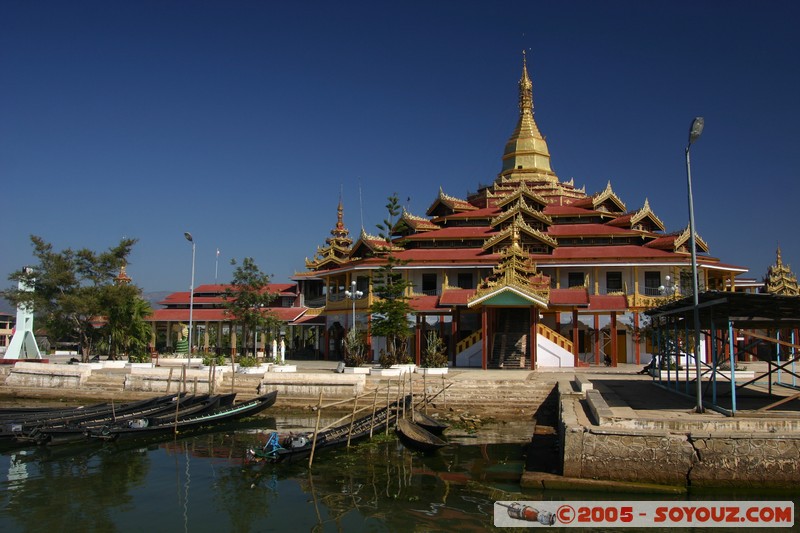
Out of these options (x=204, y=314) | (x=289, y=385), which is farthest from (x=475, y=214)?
(x=289, y=385)

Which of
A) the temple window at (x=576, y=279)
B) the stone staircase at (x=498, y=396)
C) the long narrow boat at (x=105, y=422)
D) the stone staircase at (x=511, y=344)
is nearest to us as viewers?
the long narrow boat at (x=105, y=422)

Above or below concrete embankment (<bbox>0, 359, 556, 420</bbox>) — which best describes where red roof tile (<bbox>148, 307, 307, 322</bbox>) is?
above

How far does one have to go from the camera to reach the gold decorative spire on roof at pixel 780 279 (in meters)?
51.7

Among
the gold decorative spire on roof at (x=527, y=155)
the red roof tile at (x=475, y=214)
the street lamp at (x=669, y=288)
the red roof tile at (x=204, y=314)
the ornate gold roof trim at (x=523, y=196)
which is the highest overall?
the gold decorative spire on roof at (x=527, y=155)

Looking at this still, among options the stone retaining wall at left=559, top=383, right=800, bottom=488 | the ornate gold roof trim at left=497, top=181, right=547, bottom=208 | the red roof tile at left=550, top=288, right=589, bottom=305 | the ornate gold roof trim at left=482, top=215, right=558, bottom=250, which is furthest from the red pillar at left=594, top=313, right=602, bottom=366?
the stone retaining wall at left=559, top=383, right=800, bottom=488

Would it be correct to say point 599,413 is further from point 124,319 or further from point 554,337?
point 124,319

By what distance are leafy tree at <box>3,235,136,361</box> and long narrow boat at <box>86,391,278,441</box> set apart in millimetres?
14097

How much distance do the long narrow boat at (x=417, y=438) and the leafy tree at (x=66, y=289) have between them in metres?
21.4

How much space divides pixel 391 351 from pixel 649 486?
58.2ft

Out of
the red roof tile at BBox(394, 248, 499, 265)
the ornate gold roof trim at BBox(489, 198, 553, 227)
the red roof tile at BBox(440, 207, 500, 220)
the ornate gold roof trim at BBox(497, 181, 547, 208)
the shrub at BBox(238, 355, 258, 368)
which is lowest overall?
the shrub at BBox(238, 355, 258, 368)

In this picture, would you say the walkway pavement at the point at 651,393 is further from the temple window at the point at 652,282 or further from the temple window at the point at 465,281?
the temple window at the point at 465,281

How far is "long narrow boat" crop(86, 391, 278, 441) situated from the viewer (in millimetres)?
20208

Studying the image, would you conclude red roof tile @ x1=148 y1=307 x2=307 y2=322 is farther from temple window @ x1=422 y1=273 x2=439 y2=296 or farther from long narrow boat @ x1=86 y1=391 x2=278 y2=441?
long narrow boat @ x1=86 y1=391 x2=278 y2=441

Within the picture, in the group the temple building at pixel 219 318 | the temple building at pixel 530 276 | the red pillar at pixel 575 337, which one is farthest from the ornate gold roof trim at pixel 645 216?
the temple building at pixel 219 318
